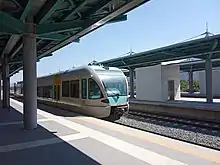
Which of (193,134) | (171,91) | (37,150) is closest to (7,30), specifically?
(37,150)

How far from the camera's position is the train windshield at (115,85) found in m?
12.9

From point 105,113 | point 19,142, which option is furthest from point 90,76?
point 19,142

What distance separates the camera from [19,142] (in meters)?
6.53

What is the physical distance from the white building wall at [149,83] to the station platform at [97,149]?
47.6 ft

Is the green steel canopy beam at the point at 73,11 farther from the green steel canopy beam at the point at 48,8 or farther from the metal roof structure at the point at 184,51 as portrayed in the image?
the metal roof structure at the point at 184,51

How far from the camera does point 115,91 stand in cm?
1313

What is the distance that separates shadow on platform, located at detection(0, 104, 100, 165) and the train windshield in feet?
17.6

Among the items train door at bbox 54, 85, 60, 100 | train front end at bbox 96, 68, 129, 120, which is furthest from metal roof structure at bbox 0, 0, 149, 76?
train door at bbox 54, 85, 60, 100

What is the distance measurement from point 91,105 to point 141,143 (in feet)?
23.3

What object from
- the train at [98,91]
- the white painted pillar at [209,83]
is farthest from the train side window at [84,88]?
the white painted pillar at [209,83]

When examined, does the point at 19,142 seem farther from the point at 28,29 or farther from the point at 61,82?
the point at 61,82

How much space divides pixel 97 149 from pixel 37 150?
1.29m

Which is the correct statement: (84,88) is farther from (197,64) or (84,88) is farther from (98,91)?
(197,64)

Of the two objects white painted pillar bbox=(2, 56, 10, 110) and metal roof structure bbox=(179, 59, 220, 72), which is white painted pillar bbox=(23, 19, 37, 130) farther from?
metal roof structure bbox=(179, 59, 220, 72)
